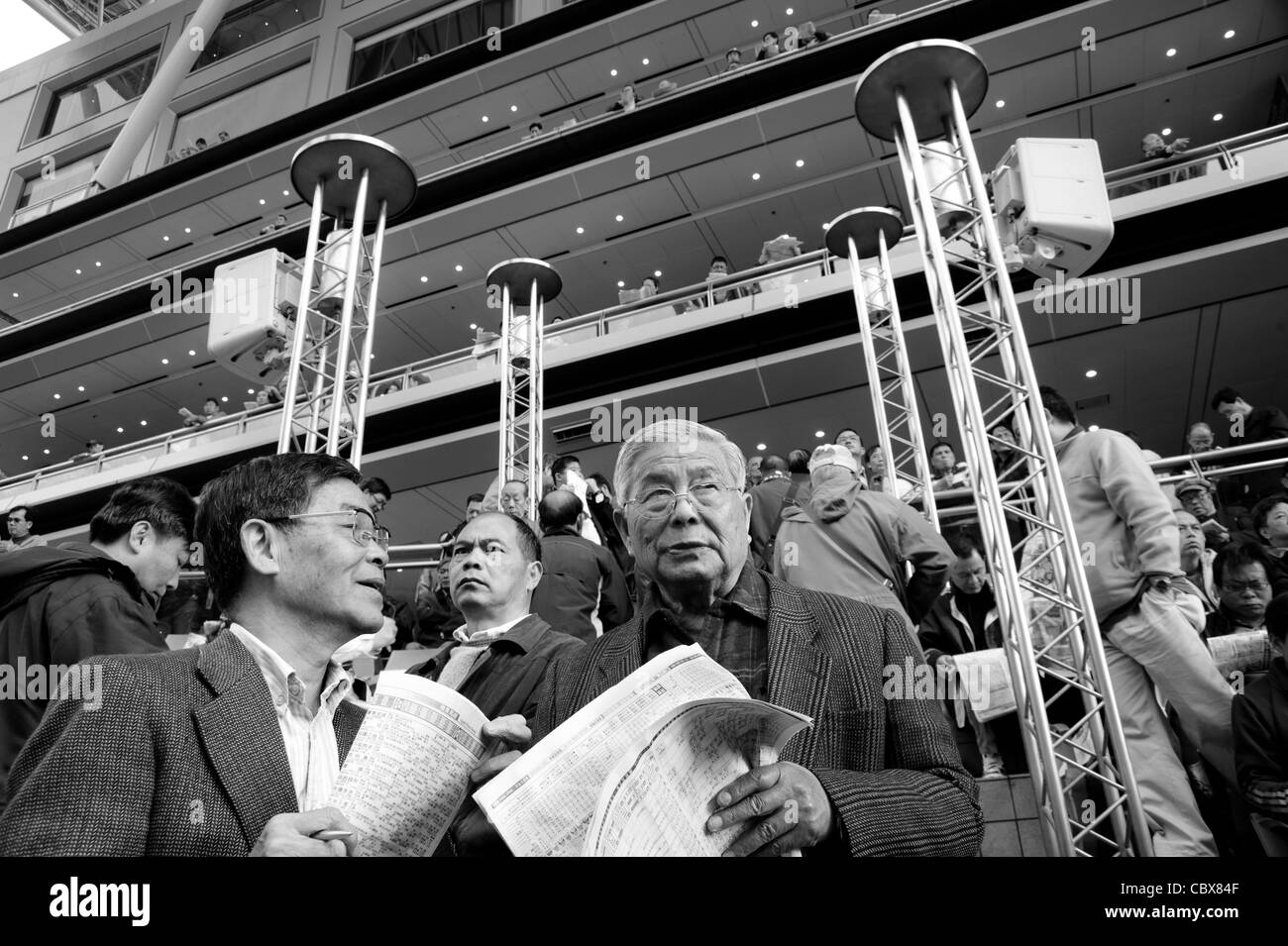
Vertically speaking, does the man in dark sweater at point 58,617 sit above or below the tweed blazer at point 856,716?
above

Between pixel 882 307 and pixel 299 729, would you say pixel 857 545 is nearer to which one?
pixel 299 729

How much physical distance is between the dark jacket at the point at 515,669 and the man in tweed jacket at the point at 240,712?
50 cm

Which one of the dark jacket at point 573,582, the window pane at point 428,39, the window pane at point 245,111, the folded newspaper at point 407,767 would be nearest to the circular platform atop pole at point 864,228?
the dark jacket at point 573,582

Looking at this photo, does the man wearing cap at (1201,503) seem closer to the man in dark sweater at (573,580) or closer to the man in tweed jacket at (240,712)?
the man in dark sweater at (573,580)

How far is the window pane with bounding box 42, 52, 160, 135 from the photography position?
22609 mm

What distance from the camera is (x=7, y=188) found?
22.6 metres

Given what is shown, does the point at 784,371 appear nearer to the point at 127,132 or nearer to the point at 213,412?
the point at 213,412

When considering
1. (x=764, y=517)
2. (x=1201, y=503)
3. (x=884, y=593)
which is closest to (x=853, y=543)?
(x=884, y=593)

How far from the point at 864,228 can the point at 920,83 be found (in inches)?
113

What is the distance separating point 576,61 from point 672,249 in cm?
443

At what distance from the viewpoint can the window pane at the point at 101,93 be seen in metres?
22.6

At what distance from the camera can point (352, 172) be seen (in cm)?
616

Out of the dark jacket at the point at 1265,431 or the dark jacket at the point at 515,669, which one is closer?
the dark jacket at the point at 515,669

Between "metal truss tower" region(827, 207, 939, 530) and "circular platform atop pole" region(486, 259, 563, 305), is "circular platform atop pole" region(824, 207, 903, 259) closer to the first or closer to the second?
"metal truss tower" region(827, 207, 939, 530)
